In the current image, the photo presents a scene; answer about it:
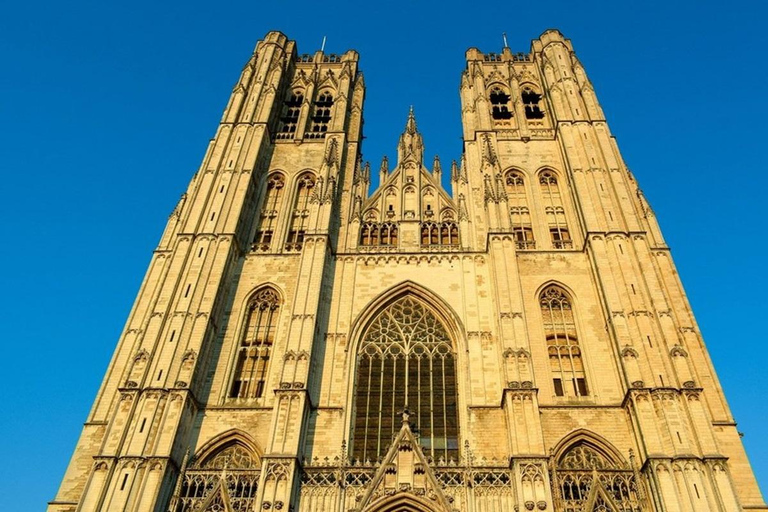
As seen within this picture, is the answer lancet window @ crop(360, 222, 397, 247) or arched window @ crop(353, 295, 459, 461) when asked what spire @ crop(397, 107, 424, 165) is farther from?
arched window @ crop(353, 295, 459, 461)

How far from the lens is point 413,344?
22938mm

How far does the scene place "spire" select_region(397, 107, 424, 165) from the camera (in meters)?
30.6

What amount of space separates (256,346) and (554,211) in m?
13.9

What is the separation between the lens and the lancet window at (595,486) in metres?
17.6

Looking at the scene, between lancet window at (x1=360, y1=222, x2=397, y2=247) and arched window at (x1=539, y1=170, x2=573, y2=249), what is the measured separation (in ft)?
21.8

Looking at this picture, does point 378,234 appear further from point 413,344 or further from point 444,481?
point 444,481

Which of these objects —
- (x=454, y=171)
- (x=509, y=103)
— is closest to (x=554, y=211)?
(x=454, y=171)

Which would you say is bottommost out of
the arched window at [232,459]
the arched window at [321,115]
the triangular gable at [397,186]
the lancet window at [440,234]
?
the arched window at [232,459]

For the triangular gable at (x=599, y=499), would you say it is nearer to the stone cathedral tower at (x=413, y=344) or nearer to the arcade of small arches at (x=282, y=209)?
the stone cathedral tower at (x=413, y=344)

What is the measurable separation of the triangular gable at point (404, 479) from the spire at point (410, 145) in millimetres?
15211

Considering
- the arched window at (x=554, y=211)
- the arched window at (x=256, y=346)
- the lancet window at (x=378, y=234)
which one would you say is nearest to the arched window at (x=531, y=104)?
the arched window at (x=554, y=211)

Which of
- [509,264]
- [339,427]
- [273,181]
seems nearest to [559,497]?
[339,427]

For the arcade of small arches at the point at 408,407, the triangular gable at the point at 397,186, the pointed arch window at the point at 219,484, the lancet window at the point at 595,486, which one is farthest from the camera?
the triangular gable at the point at 397,186

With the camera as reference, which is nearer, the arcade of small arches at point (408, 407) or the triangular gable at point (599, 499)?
the triangular gable at point (599, 499)
